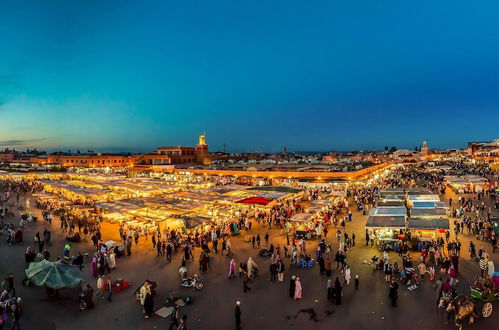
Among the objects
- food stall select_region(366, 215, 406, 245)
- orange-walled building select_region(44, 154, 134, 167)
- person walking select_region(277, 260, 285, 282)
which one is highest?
orange-walled building select_region(44, 154, 134, 167)

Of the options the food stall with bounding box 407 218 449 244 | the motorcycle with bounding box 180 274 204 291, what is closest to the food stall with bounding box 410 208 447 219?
the food stall with bounding box 407 218 449 244

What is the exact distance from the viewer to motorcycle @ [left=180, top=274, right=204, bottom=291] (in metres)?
9.60

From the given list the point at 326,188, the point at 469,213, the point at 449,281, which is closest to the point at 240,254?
the point at 449,281

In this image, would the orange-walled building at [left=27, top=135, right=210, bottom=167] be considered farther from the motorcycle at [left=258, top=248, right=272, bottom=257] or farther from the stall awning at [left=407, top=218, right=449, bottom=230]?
A: the stall awning at [left=407, top=218, right=449, bottom=230]

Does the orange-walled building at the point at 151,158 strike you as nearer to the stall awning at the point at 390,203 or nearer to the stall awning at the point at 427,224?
the stall awning at the point at 390,203

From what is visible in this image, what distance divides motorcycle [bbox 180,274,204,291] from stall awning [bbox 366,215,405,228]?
7858 millimetres

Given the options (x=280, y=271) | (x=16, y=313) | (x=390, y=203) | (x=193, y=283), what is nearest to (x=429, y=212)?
(x=390, y=203)

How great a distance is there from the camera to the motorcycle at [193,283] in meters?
9.60

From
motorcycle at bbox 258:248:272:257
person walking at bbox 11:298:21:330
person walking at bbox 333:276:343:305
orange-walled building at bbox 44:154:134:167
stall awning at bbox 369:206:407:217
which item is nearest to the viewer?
person walking at bbox 11:298:21:330

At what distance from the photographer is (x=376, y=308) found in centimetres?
824

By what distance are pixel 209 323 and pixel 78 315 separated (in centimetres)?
346

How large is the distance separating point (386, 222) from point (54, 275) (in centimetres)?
1269

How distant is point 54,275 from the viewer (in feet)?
28.5

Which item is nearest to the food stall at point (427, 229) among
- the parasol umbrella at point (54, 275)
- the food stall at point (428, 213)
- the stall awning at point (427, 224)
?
the stall awning at point (427, 224)
